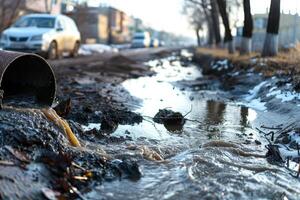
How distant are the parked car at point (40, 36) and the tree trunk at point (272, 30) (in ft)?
27.4

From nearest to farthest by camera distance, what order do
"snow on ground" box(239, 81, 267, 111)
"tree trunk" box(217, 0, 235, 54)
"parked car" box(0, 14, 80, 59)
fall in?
"snow on ground" box(239, 81, 267, 111) < "parked car" box(0, 14, 80, 59) < "tree trunk" box(217, 0, 235, 54)

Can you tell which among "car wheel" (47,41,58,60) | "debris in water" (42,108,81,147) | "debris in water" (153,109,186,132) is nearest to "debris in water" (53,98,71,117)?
"debris in water" (42,108,81,147)

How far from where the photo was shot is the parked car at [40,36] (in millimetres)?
18156

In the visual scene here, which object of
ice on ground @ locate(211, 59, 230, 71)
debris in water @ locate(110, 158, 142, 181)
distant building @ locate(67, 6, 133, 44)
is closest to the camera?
debris in water @ locate(110, 158, 142, 181)

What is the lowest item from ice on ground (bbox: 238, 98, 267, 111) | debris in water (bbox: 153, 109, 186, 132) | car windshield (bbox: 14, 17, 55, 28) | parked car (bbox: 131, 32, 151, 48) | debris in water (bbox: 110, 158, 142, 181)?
parked car (bbox: 131, 32, 151, 48)

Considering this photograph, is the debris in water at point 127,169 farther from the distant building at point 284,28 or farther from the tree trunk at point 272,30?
the distant building at point 284,28

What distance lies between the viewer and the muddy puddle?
5.06m

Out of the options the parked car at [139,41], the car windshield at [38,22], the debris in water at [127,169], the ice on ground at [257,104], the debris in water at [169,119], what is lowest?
the parked car at [139,41]

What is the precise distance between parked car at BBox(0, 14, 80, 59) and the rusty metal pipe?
10.6 meters

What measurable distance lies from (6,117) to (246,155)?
3.27 meters

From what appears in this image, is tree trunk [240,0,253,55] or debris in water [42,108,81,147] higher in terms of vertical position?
tree trunk [240,0,253,55]

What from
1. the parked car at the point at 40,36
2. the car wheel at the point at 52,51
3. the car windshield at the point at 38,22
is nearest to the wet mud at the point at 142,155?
the parked car at the point at 40,36

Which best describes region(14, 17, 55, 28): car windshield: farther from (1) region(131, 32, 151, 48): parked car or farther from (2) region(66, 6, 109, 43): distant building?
(1) region(131, 32, 151, 48): parked car

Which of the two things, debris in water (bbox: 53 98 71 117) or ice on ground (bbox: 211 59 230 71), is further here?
ice on ground (bbox: 211 59 230 71)
